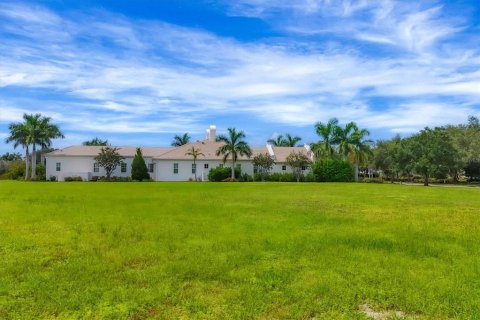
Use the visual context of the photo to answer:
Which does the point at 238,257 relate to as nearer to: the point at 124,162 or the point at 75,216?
the point at 75,216

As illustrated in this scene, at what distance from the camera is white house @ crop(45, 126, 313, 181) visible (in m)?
59.0

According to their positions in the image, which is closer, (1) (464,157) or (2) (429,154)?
(2) (429,154)

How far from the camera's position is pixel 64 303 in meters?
6.02

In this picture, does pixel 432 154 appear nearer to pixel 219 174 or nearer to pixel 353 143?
pixel 353 143

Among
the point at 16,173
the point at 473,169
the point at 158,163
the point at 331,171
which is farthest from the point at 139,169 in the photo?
the point at 473,169

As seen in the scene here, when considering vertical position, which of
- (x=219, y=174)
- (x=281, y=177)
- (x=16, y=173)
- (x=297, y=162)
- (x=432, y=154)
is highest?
(x=432, y=154)

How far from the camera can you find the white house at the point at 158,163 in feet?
194

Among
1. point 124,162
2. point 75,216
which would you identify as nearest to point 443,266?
point 75,216

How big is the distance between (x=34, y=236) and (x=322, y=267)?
6583 millimetres

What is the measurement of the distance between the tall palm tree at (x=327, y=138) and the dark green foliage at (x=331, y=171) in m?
3.74

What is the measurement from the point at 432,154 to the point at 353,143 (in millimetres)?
10421

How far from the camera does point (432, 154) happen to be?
53156 mm

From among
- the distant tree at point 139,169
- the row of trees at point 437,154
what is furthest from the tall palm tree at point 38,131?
the row of trees at point 437,154

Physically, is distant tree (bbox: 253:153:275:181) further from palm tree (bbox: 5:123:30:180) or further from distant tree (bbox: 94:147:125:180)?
palm tree (bbox: 5:123:30:180)
